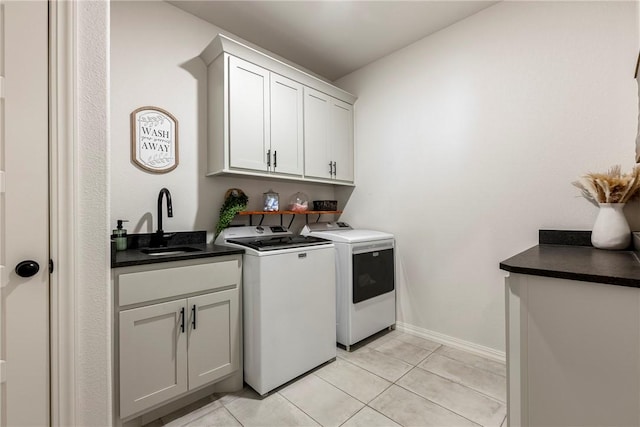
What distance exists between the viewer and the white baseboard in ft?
7.05

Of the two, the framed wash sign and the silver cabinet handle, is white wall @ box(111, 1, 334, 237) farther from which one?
the silver cabinet handle

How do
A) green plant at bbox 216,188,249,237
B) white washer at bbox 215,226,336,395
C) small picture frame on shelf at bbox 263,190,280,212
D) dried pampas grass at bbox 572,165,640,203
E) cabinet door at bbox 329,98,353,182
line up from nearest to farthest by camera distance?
dried pampas grass at bbox 572,165,640,203 → white washer at bbox 215,226,336,395 → green plant at bbox 216,188,249,237 → small picture frame on shelf at bbox 263,190,280,212 → cabinet door at bbox 329,98,353,182

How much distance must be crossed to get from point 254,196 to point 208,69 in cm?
110

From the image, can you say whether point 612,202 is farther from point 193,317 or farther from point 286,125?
point 193,317

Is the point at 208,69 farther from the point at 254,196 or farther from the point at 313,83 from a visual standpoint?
the point at 254,196

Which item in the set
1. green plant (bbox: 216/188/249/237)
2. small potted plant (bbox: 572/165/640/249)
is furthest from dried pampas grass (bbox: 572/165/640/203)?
green plant (bbox: 216/188/249/237)

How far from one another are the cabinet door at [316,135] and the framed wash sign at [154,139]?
3.63ft

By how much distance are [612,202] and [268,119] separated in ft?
7.54

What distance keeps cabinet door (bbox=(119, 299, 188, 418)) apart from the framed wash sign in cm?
105

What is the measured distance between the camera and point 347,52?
2766 millimetres

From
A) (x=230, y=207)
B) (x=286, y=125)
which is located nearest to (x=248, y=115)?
(x=286, y=125)

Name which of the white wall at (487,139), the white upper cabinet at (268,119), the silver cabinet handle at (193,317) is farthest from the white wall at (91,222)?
the white wall at (487,139)

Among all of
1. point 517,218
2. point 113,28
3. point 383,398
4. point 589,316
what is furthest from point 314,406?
point 113,28

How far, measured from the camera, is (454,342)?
2369mm
